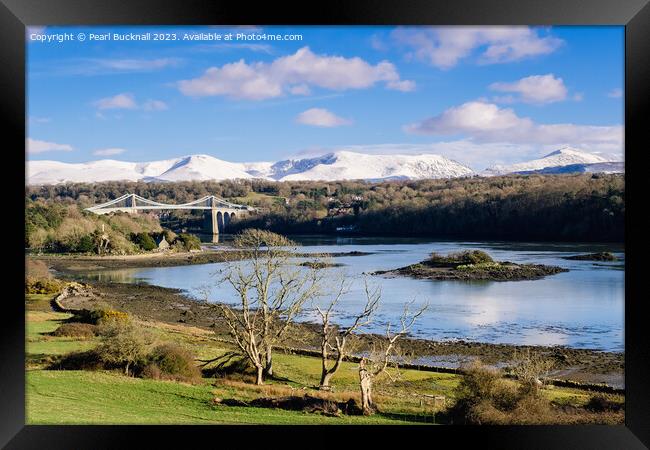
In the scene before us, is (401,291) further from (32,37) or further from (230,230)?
(32,37)

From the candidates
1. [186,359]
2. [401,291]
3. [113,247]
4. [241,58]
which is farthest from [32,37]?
[401,291]

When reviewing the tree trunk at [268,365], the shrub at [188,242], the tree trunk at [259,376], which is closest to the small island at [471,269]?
the tree trunk at [268,365]

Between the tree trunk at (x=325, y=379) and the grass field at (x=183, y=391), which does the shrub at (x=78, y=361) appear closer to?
the grass field at (x=183, y=391)

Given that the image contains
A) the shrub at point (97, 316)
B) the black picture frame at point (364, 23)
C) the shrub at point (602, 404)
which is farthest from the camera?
the shrub at point (97, 316)
